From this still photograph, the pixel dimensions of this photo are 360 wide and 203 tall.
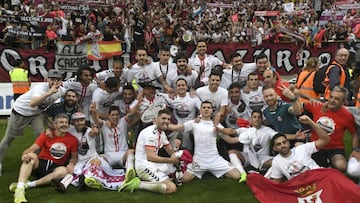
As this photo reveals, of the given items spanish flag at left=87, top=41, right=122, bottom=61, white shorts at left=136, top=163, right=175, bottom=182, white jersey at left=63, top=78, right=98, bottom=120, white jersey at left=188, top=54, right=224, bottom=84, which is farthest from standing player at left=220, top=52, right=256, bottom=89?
spanish flag at left=87, top=41, right=122, bottom=61

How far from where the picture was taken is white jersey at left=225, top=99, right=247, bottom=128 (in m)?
8.12

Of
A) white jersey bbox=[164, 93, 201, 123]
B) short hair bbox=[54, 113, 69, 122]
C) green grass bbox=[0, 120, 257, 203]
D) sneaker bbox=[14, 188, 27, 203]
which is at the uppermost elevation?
short hair bbox=[54, 113, 69, 122]

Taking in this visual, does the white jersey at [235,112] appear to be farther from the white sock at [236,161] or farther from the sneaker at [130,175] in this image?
the sneaker at [130,175]

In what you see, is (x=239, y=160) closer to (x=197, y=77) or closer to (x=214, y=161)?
(x=214, y=161)

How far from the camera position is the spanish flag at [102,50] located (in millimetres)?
13141

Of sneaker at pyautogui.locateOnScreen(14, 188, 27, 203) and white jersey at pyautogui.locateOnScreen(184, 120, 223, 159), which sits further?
white jersey at pyautogui.locateOnScreen(184, 120, 223, 159)

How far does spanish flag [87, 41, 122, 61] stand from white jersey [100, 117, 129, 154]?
6.07 m

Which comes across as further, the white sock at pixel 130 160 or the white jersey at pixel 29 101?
the white jersey at pixel 29 101

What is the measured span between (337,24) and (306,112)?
15390 mm

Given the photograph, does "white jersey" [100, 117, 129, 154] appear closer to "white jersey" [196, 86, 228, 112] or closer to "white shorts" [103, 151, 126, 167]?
"white shorts" [103, 151, 126, 167]

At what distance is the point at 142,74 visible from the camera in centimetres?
854

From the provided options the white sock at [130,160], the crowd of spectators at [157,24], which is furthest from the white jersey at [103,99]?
the crowd of spectators at [157,24]

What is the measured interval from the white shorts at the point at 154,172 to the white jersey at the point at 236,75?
2.80 metres

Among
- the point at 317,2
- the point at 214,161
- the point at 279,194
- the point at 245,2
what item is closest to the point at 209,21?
the point at 245,2
